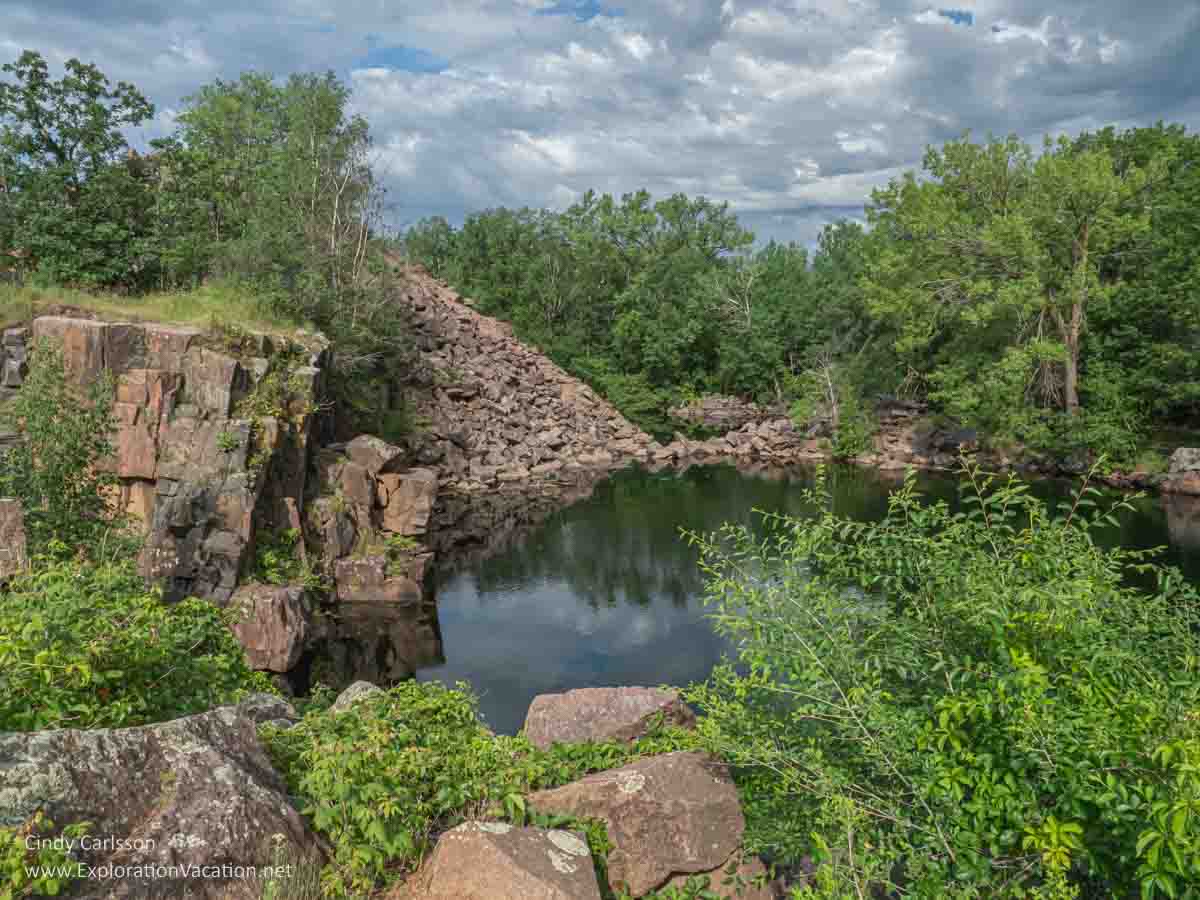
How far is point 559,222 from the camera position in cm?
5678

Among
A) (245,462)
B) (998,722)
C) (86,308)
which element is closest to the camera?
(998,722)

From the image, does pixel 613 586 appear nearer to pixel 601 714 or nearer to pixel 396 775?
pixel 601 714

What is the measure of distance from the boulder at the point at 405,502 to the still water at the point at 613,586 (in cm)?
197

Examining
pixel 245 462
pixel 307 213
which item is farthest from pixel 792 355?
pixel 245 462

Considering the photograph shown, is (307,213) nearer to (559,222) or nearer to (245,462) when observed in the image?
(245,462)

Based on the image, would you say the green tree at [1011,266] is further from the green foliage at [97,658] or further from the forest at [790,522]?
the green foliage at [97,658]

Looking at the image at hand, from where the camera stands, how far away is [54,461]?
468 inches

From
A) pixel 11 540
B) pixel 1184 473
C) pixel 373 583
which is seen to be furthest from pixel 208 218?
pixel 1184 473

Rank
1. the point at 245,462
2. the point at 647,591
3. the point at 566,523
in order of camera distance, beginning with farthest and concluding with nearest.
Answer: the point at 566,523 < the point at 647,591 < the point at 245,462

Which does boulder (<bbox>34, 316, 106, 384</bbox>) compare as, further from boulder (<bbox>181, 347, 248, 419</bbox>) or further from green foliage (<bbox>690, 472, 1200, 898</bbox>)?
green foliage (<bbox>690, 472, 1200, 898</bbox>)

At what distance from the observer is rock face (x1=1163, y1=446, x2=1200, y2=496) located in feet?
90.9

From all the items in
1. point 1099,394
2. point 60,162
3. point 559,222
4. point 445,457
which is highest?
point 559,222

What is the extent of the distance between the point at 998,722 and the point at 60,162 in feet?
91.6

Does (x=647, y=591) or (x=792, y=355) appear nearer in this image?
(x=647, y=591)
